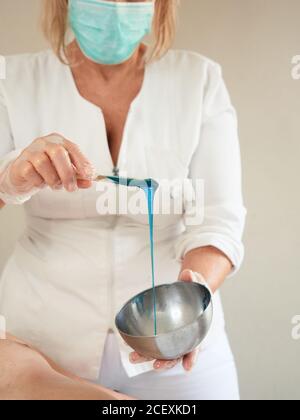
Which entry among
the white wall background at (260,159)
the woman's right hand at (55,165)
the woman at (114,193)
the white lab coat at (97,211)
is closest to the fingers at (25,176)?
the woman's right hand at (55,165)

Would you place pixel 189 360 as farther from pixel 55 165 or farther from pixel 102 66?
pixel 102 66

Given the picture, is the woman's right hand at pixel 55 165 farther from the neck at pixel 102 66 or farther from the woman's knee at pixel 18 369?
the neck at pixel 102 66

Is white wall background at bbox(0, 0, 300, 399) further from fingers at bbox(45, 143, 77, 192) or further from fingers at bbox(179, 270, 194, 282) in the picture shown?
fingers at bbox(45, 143, 77, 192)

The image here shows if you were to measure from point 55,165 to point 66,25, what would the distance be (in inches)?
23.6

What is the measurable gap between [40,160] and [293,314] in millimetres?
1238

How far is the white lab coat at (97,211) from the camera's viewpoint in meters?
1.26

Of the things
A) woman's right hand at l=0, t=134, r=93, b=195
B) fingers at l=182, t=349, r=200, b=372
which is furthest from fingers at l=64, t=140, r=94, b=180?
fingers at l=182, t=349, r=200, b=372

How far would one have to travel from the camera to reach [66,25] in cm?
140

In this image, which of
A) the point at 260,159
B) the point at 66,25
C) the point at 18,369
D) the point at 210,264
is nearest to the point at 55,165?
the point at 18,369

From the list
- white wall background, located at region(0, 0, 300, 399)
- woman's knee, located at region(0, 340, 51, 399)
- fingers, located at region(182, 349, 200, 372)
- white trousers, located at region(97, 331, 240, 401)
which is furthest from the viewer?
white wall background, located at region(0, 0, 300, 399)

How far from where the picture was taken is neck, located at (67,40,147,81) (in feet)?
4.55

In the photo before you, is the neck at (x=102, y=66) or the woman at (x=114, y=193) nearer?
the woman at (x=114, y=193)

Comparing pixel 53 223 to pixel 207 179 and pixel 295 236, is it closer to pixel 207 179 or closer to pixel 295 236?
pixel 207 179
